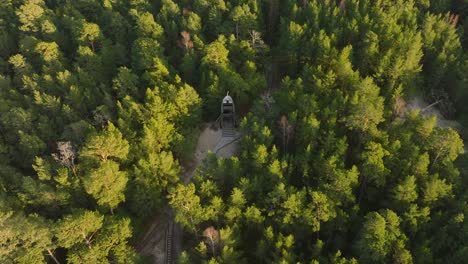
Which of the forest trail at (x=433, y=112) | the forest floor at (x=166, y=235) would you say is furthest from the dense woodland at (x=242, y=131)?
the forest floor at (x=166, y=235)

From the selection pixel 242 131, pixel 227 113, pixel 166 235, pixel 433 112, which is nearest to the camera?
pixel 166 235

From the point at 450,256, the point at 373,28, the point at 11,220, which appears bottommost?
the point at 450,256

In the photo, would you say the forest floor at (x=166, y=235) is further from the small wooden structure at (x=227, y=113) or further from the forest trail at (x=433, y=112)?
the forest trail at (x=433, y=112)

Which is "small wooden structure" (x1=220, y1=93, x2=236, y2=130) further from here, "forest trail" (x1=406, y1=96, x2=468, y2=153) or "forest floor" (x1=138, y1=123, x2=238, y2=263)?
"forest trail" (x1=406, y1=96, x2=468, y2=153)

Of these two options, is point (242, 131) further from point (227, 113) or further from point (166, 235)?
point (166, 235)

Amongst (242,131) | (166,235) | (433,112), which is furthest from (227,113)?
(433,112)

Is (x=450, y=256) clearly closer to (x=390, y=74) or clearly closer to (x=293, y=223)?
(x=293, y=223)

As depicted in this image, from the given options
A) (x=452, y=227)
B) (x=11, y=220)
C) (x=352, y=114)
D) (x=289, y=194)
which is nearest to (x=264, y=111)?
(x=352, y=114)

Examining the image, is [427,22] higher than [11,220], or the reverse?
[427,22]
